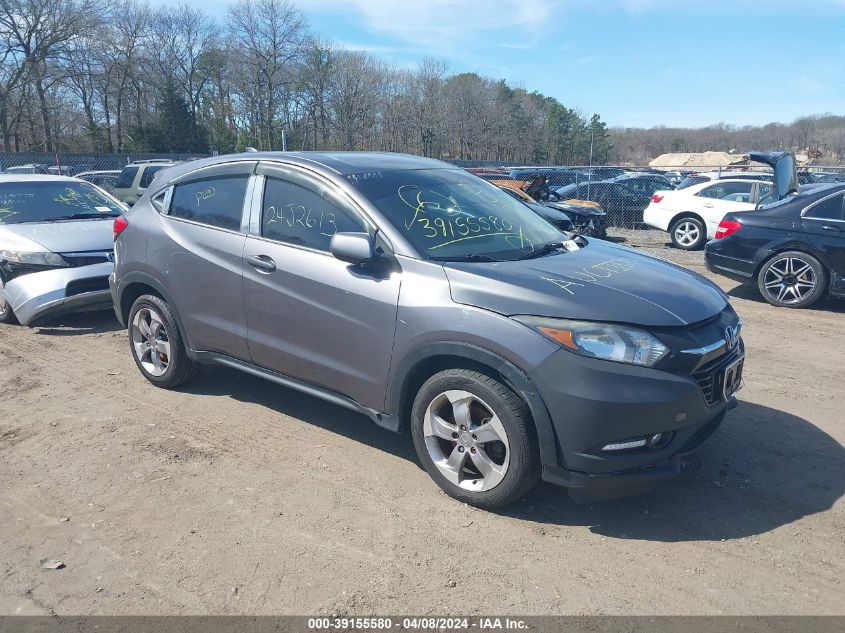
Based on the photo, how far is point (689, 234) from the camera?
14.2 metres

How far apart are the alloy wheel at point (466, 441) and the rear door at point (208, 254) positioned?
1.61 m

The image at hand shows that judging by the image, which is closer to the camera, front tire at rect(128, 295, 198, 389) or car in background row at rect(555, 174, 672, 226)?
front tire at rect(128, 295, 198, 389)

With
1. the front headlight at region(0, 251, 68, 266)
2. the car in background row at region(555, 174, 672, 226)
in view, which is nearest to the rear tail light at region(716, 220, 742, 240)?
the front headlight at region(0, 251, 68, 266)

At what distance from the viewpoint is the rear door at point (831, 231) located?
7.88 meters

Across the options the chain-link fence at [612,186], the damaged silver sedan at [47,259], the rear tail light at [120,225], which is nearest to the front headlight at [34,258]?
the damaged silver sedan at [47,259]

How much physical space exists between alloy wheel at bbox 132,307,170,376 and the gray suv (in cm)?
12

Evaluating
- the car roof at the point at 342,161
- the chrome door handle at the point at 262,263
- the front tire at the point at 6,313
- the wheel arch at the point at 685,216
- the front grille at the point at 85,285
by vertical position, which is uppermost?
the car roof at the point at 342,161

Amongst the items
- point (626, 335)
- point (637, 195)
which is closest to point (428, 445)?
point (626, 335)

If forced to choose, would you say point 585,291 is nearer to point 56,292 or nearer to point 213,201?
point 213,201

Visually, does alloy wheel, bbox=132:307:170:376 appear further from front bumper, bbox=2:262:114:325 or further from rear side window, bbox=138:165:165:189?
rear side window, bbox=138:165:165:189

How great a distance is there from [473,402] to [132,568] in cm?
183

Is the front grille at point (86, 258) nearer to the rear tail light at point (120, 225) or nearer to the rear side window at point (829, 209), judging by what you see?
the rear tail light at point (120, 225)

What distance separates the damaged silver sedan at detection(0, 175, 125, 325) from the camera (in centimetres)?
698

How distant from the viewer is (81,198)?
8289 mm
